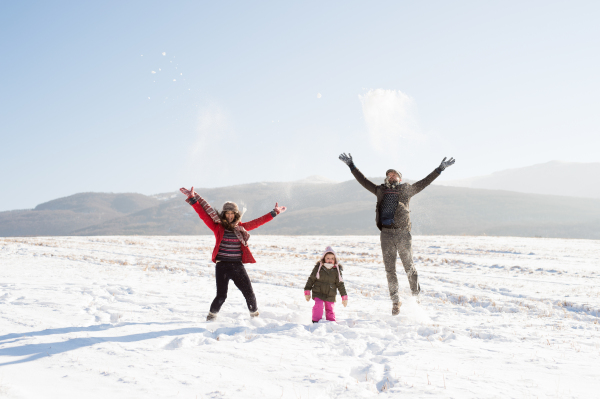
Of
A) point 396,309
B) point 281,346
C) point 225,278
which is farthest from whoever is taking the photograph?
point 396,309

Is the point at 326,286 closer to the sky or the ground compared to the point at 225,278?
closer to the ground

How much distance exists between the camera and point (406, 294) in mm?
A: 8398

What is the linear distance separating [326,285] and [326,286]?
0.7 inches

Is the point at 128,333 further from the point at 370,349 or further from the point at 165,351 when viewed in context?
the point at 370,349

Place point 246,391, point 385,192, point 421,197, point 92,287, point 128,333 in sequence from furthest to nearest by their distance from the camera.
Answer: point 421,197, point 92,287, point 385,192, point 128,333, point 246,391

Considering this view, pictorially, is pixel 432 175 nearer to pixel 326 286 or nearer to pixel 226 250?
pixel 326 286

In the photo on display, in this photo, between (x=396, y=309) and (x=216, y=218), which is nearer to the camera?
(x=216, y=218)

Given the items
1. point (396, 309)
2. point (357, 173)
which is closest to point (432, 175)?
point (357, 173)

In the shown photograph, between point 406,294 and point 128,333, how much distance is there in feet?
20.5

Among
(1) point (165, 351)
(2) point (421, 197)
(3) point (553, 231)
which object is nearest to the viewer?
(1) point (165, 351)

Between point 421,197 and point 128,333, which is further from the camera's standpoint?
point 421,197

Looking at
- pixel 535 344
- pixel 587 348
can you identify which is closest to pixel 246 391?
pixel 535 344

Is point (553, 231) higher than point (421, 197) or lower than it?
lower

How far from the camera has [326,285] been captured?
5.81 meters
